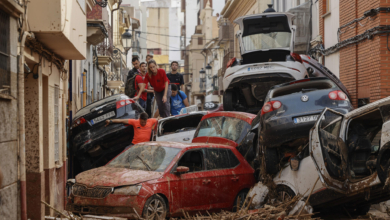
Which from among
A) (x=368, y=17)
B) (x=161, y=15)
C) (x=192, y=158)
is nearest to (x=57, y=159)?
(x=192, y=158)

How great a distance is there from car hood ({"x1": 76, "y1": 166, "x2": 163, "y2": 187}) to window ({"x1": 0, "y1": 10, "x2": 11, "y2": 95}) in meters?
2.22

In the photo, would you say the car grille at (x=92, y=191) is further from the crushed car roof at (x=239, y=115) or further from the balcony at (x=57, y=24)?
the crushed car roof at (x=239, y=115)

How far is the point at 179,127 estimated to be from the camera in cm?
1408

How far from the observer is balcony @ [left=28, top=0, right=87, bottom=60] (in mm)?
8117

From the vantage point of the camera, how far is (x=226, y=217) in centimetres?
754

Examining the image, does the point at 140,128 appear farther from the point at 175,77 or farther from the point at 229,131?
the point at 175,77

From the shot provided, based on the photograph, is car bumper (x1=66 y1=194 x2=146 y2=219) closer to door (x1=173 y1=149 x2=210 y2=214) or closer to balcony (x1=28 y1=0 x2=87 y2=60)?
door (x1=173 y1=149 x2=210 y2=214)

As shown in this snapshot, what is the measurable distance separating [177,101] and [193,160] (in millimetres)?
6842

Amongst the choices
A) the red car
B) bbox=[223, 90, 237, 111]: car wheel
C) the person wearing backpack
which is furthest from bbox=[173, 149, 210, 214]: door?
the person wearing backpack

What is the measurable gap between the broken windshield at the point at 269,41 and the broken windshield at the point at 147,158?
6.53m

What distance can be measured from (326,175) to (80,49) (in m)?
5.69

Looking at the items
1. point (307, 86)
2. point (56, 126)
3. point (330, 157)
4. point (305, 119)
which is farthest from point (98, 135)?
point (330, 157)

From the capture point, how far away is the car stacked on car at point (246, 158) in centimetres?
703

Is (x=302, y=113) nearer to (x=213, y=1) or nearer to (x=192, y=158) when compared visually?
(x=192, y=158)
